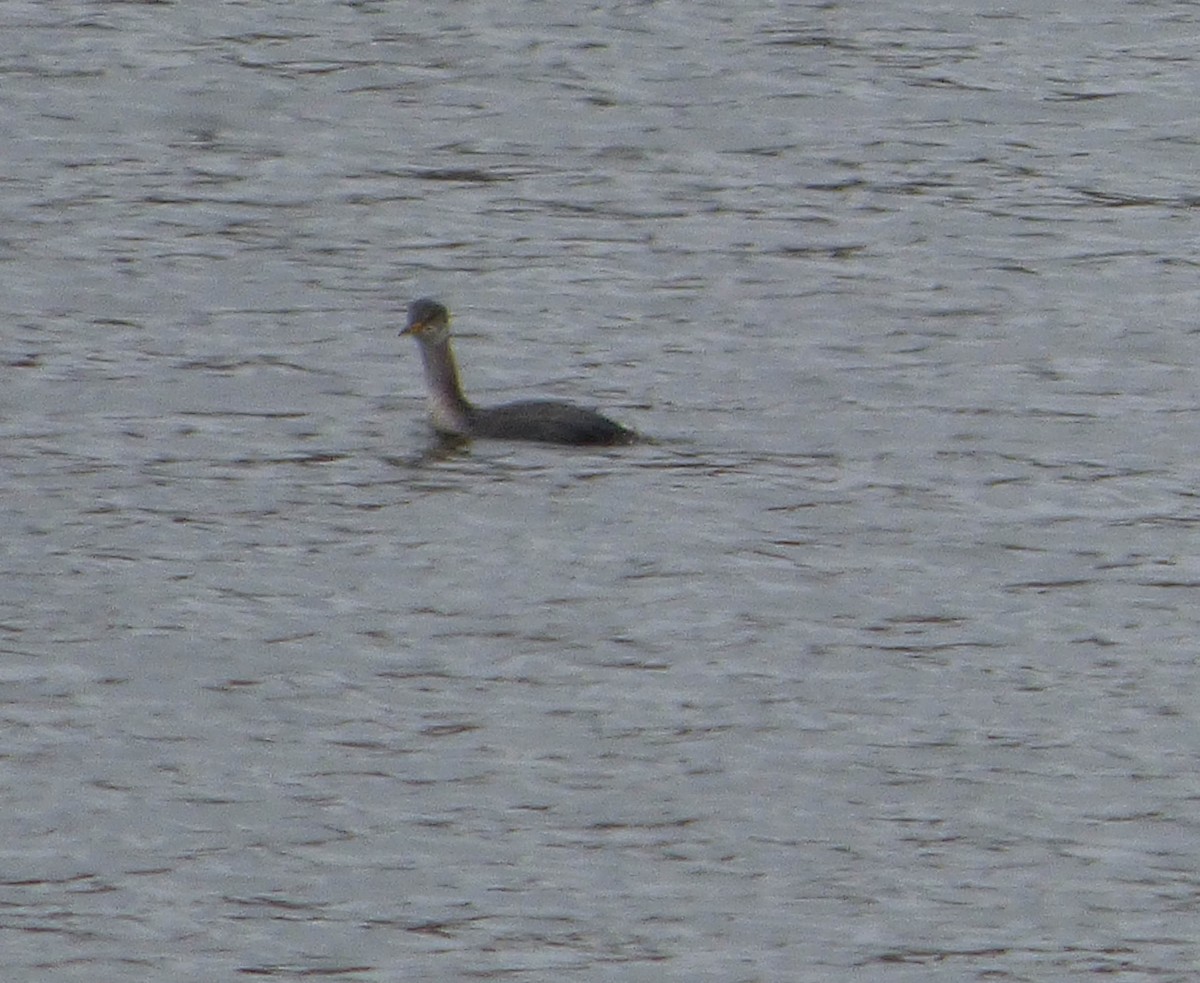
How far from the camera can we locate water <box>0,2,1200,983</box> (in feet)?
36.7

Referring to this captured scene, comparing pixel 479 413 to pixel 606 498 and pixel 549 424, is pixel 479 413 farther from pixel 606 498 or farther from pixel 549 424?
pixel 606 498

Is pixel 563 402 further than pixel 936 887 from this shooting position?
Yes

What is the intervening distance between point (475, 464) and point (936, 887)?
5.78 meters

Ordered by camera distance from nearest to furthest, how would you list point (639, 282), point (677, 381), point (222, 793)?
point (222, 793)
point (677, 381)
point (639, 282)

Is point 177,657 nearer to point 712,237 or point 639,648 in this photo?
point 639,648

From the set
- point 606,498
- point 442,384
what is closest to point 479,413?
point 442,384

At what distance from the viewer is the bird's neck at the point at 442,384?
1689 centimetres

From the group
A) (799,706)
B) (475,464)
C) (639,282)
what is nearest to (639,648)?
(799,706)

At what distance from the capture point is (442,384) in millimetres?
16984

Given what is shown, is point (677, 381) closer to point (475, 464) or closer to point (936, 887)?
point (475, 464)

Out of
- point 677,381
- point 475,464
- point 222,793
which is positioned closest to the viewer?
point 222,793

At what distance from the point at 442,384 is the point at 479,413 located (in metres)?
0.31

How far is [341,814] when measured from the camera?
38.5ft

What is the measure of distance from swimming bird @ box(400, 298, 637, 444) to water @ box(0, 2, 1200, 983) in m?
0.12
